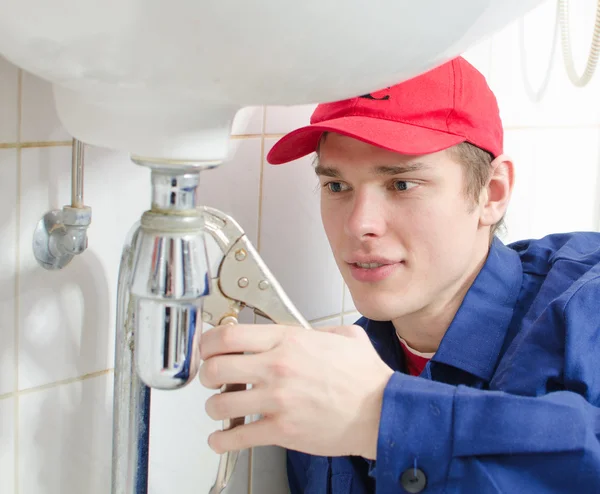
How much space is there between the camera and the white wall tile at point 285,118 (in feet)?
3.08

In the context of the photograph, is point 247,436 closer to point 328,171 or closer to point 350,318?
point 328,171

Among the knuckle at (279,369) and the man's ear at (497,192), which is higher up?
the man's ear at (497,192)

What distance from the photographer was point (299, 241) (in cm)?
101

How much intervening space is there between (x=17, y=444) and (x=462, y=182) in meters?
0.52

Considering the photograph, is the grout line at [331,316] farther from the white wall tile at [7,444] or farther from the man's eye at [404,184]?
the white wall tile at [7,444]

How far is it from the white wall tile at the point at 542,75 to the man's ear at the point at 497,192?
13.9 inches

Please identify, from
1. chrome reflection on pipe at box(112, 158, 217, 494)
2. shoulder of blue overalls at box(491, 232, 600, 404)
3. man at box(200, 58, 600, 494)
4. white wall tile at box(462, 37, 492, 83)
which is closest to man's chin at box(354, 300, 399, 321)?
man at box(200, 58, 600, 494)

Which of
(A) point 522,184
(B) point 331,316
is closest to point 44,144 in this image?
(B) point 331,316

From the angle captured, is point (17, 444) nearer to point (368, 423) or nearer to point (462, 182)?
point (368, 423)

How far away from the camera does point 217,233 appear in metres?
0.63

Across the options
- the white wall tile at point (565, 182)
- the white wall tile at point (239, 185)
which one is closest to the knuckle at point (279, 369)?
the white wall tile at point (239, 185)

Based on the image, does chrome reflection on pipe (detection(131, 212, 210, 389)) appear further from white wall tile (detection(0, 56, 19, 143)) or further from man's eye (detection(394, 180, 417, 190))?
man's eye (detection(394, 180, 417, 190))

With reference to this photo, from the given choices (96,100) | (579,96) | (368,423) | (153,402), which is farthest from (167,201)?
(579,96)

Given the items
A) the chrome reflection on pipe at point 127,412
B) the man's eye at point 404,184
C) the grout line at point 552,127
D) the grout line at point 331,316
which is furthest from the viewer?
the grout line at point 552,127
